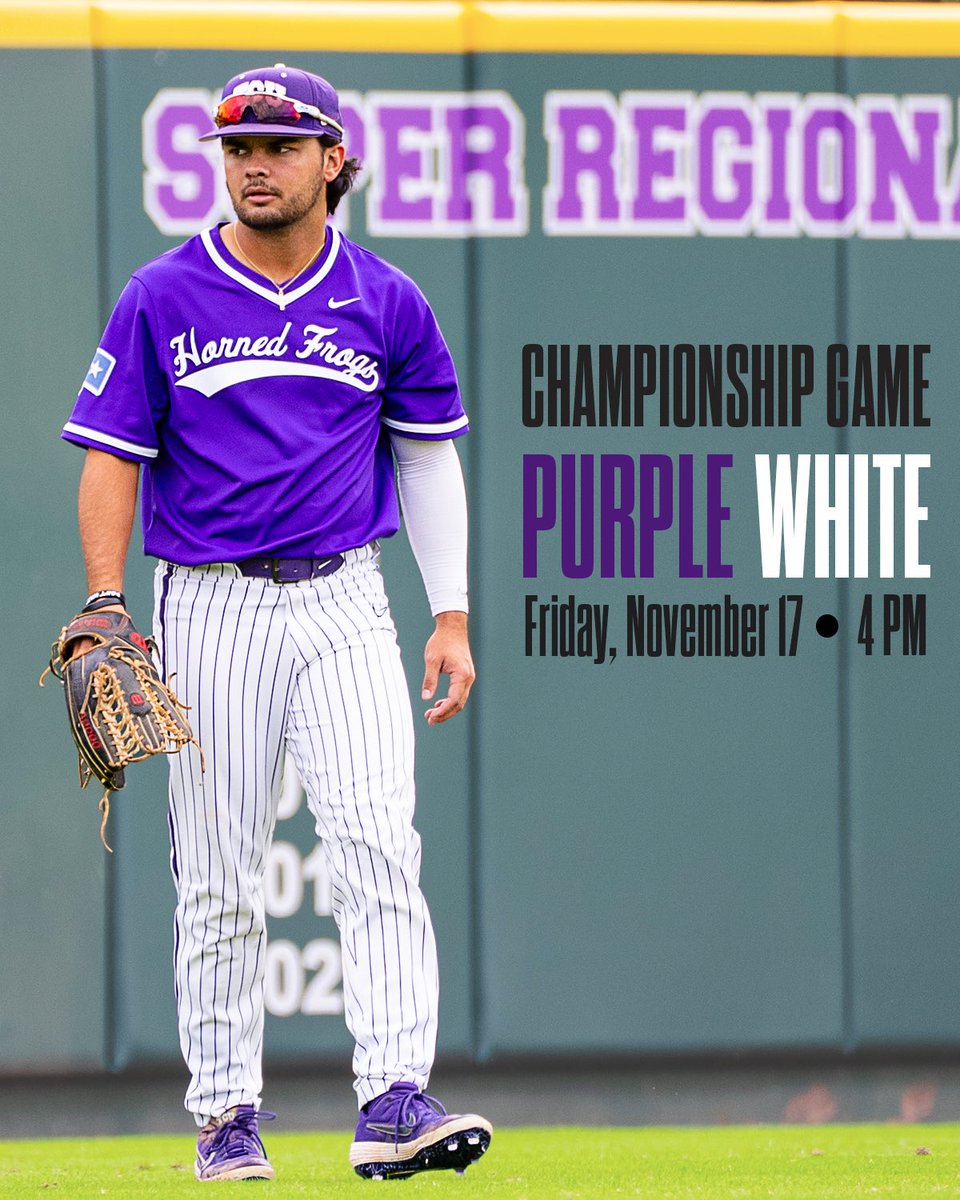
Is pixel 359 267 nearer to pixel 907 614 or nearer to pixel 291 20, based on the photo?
pixel 291 20

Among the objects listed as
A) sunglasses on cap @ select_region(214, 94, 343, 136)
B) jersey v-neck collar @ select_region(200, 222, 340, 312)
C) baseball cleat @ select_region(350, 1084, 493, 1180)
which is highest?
sunglasses on cap @ select_region(214, 94, 343, 136)

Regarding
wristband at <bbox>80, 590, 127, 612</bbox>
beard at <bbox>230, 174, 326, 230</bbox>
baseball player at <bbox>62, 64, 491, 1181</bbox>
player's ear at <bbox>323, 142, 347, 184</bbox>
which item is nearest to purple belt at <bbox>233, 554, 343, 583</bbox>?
baseball player at <bbox>62, 64, 491, 1181</bbox>

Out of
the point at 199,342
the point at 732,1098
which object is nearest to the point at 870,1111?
the point at 732,1098

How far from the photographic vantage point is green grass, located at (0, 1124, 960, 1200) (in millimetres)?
2895

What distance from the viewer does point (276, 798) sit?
9.78ft

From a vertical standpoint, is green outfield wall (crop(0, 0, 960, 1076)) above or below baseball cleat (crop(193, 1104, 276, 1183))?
above

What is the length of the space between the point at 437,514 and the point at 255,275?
488 mm

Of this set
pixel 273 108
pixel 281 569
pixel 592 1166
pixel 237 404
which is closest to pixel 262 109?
pixel 273 108

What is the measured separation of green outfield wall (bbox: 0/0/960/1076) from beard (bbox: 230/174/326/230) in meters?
1.33

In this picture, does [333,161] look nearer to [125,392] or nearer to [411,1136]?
[125,392]

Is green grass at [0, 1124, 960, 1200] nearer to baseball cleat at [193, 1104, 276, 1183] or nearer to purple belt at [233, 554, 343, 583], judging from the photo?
baseball cleat at [193, 1104, 276, 1183]

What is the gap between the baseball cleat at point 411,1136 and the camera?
2760 millimetres

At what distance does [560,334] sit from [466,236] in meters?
0.30

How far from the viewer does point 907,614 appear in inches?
171
